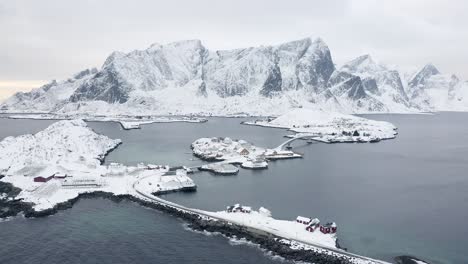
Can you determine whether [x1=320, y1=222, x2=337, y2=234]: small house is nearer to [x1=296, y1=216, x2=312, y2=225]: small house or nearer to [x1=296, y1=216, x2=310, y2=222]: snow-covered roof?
[x1=296, y1=216, x2=312, y2=225]: small house

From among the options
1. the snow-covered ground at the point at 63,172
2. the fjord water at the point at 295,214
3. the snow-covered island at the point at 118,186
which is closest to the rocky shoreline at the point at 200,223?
the snow-covered island at the point at 118,186

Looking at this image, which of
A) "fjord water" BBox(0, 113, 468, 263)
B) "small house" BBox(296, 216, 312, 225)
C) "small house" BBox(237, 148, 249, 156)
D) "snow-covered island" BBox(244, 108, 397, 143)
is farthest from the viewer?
"snow-covered island" BBox(244, 108, 397, 143)

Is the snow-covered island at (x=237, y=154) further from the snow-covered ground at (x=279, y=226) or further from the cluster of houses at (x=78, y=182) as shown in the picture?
the snow-covered ground at (x=279, y=226)

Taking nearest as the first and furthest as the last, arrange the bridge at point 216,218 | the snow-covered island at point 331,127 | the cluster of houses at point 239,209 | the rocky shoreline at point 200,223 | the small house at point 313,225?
the bridge at point 216,218, the rocky shoreline at point 200,223, the small house at point 313,225, the cluster of houses at point 239,209, the snow-covered island at point 331,127

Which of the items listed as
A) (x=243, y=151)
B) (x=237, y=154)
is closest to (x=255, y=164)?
(x=243, y=151)

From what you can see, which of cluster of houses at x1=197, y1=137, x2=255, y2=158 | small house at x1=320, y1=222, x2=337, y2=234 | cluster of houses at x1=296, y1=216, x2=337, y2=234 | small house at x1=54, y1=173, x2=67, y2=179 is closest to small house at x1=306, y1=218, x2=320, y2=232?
cluster of houses at x1=296, y1=216, x2=337, y2=234

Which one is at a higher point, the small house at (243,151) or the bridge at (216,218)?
the small house at (243,151)
